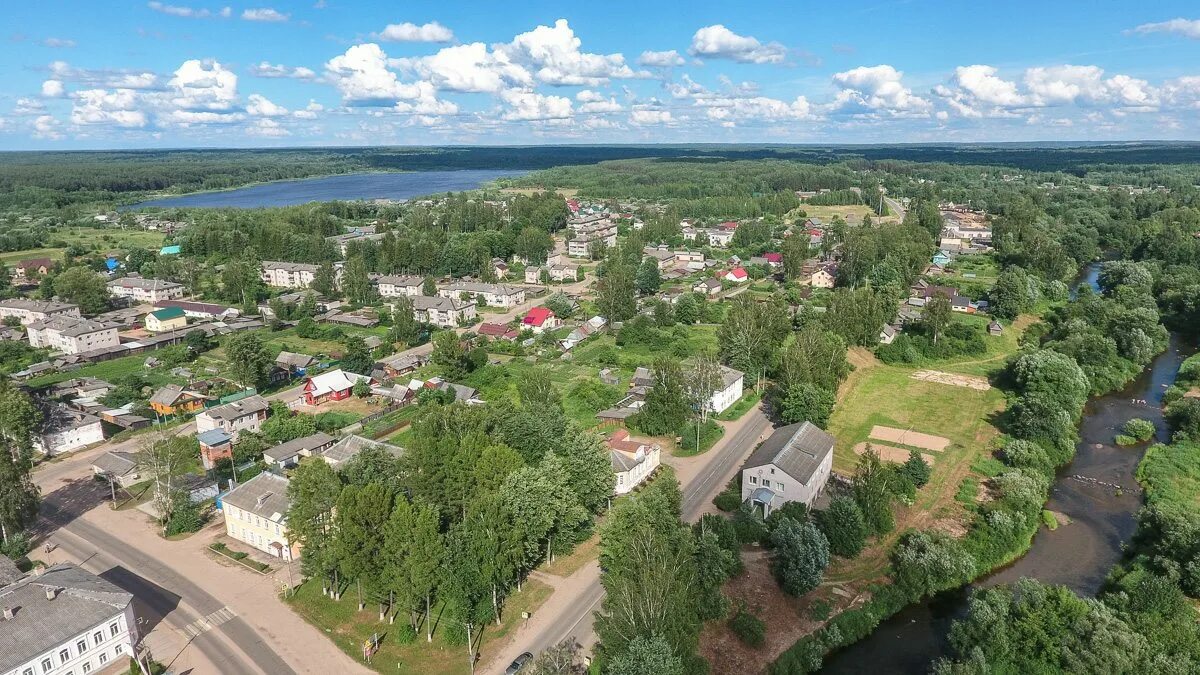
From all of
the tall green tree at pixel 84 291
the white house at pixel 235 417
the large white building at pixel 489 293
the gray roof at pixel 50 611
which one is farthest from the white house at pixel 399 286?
the gray roof at pixel 50 611

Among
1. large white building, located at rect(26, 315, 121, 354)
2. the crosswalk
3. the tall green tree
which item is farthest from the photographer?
the tall green tree

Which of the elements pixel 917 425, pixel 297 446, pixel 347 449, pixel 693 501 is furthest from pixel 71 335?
→ pixel 917 425

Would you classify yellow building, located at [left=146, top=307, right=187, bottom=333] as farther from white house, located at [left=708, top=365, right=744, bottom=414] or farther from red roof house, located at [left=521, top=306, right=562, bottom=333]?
white house, located at [left=708, top=365, right=744, bottom=414]

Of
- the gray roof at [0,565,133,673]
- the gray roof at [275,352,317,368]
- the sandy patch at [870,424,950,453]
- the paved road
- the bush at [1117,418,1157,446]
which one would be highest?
A: the gray roof at [0,565,133,673]

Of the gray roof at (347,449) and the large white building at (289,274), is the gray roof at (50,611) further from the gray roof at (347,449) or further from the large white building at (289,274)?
the large white building at (289,274)

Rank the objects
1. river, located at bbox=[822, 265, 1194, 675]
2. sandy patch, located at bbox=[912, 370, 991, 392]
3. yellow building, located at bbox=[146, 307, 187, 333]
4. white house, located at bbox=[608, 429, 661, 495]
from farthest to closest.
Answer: yellow building, located at bbox=[146, 307, 187, 333] → sandy patch, located at bbox=[912, 370, 991, 392] → white house, located at bbox=[608, 429, 661, 495] → river, located at bbox=[822, 265, 1194, 675]

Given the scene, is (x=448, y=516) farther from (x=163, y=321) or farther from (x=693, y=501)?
(x=163, y=321)

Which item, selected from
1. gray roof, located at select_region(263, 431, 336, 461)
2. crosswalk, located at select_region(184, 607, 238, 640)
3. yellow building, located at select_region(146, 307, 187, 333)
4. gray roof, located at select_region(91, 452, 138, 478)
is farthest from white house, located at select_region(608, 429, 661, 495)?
yellow building, located at select_region(146, 307, 187, 333)

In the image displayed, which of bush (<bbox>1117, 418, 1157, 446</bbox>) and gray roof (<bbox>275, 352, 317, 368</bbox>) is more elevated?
bush (<bbox>1117, 418, 1157, 446</bbox>)

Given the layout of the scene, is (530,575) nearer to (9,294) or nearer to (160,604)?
(160,604)
